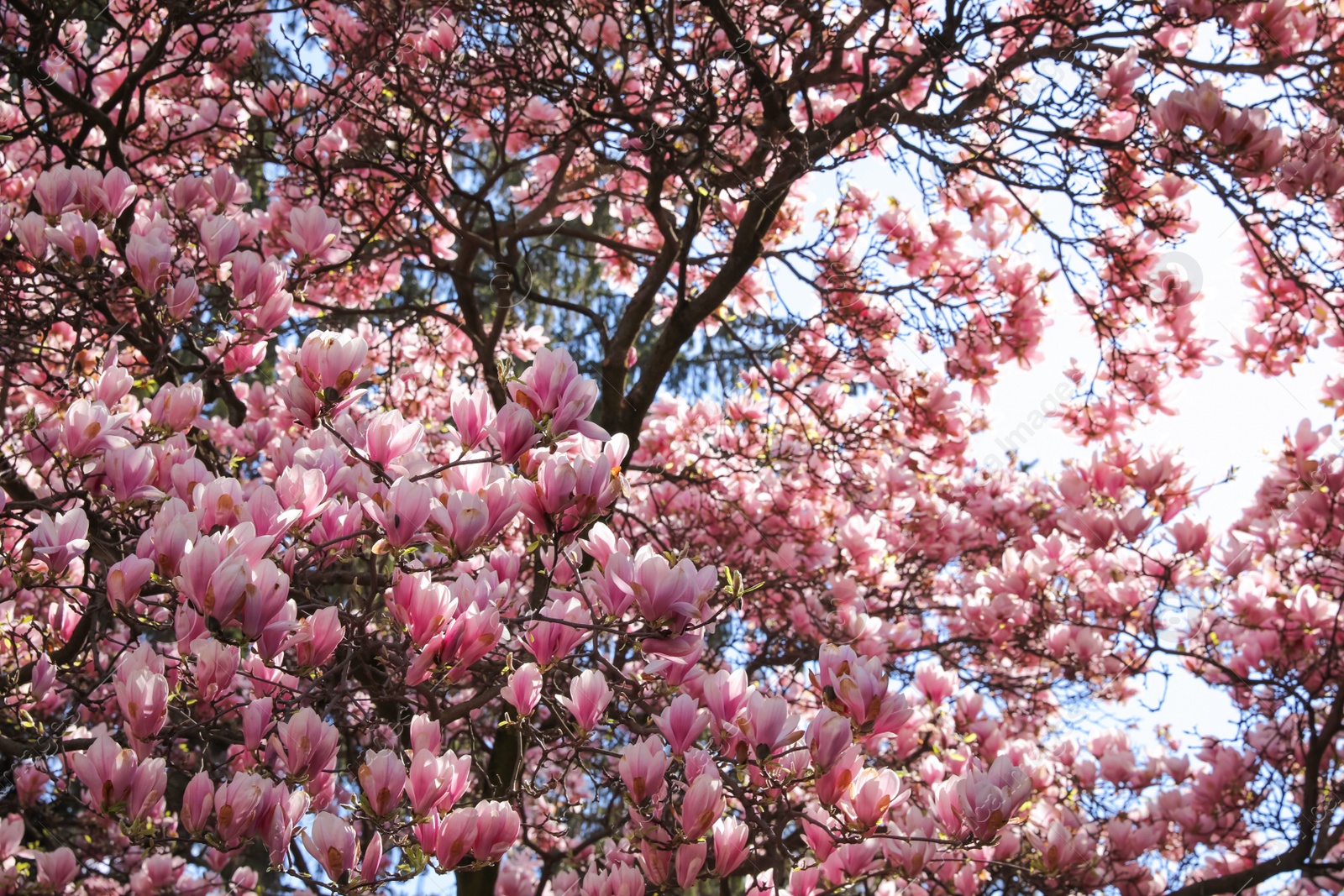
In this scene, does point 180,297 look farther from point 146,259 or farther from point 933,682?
point 933,682

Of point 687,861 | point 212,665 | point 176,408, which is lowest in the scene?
point 687,861

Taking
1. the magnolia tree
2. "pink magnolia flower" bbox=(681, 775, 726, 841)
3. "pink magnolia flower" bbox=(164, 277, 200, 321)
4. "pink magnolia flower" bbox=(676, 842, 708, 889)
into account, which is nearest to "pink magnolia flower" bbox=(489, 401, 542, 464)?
the magnolia tree

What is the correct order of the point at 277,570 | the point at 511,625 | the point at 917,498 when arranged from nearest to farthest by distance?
the point at 277,570 → the point at 511,625 → the point at 917,498

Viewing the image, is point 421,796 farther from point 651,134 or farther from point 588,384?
point 651,134

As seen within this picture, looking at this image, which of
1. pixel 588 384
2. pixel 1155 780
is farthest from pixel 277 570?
pixel 1155 780

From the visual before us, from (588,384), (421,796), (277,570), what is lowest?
(421,796)

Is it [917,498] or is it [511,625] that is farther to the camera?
[917,498]

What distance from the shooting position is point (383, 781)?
56.1 inches

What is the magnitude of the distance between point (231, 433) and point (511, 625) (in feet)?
9.10

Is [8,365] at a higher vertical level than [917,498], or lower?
lower

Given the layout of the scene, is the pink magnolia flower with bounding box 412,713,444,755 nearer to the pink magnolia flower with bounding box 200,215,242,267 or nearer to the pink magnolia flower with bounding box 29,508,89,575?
the pink magnolia flower with bounding box 29,508,89,575

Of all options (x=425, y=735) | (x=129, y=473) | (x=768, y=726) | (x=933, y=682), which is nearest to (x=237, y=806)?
(x=425, y=735)

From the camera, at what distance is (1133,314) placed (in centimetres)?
404

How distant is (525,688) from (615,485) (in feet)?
1.22
